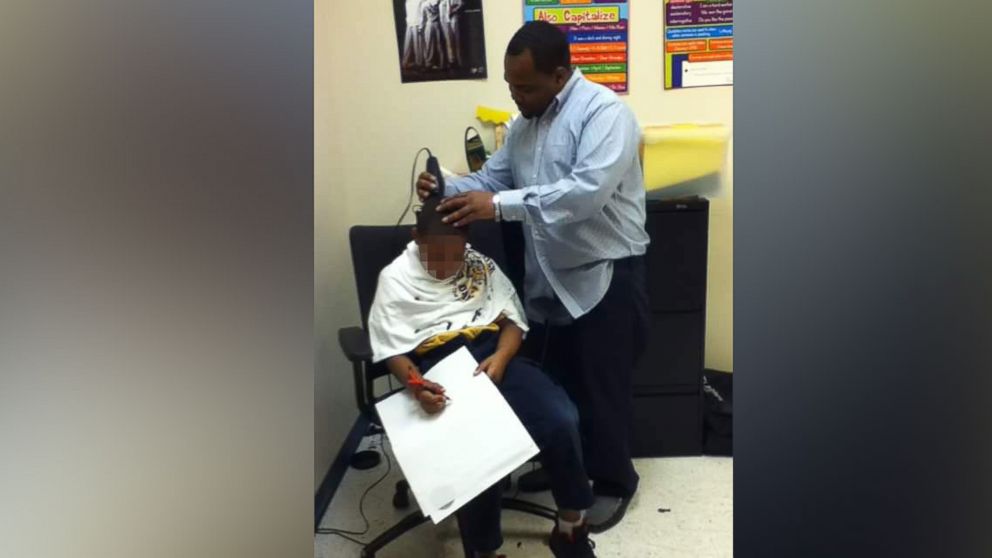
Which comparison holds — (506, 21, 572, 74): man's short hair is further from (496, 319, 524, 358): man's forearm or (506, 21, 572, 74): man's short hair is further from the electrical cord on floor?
the electrical cord on floor

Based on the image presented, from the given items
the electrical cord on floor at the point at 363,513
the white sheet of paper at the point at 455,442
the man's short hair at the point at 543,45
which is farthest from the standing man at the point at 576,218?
the electrical cord on floor at the point at 363,513

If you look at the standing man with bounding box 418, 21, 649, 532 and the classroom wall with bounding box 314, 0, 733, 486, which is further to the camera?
the standing man with bounding box 418, 21, 649, 532

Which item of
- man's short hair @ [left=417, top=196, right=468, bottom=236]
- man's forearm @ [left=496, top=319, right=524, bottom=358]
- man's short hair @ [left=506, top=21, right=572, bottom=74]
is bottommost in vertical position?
man's forearm @ [left=496, top=319, right=524, bottom=358]

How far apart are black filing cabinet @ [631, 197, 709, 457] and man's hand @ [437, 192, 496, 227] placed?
0.58 m

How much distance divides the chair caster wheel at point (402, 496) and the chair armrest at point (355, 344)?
0.67 feet

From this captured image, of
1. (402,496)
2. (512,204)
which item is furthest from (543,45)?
(402,496)

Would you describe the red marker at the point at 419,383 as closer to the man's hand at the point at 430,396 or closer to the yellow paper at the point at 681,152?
the man's hand at the point at 430,396

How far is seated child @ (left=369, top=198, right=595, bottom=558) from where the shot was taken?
3.22ft

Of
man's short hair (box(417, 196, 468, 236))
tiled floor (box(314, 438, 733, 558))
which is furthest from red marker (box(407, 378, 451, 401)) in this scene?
man's short hair (box(417, 196, 468, 236))

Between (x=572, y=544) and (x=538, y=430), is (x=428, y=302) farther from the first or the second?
(x=572, y=544)

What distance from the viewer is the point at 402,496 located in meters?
0.90

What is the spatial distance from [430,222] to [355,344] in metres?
0.23

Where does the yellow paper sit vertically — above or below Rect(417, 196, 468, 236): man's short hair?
above

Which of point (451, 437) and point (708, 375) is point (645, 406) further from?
point (451, 437)
